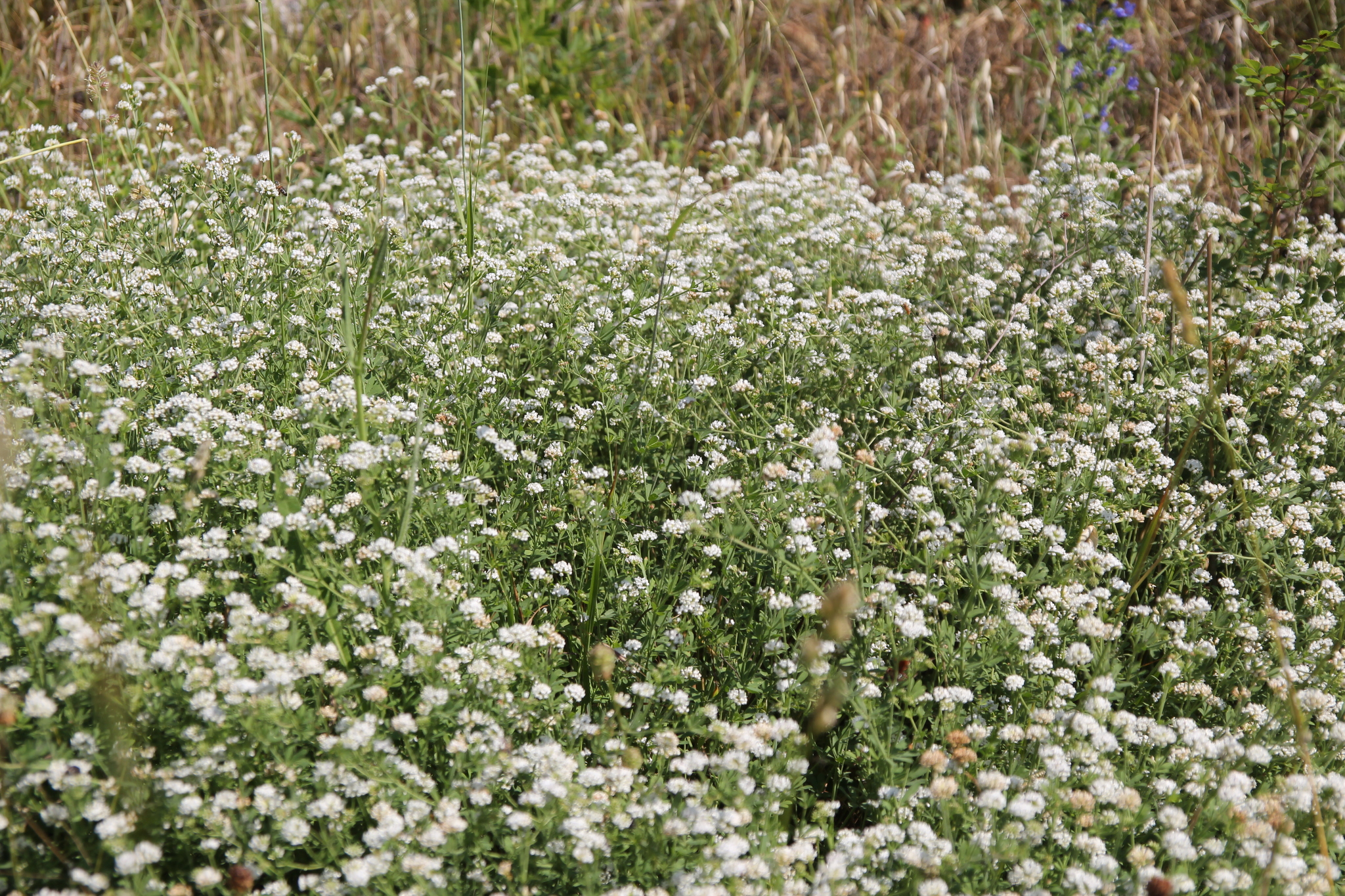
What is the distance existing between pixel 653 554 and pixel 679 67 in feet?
18.2

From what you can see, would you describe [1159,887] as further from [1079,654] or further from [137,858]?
[137,858]

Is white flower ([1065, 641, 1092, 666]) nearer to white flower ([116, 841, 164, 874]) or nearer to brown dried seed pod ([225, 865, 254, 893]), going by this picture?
brown dried seed pod ([225, 865, 254, 893])

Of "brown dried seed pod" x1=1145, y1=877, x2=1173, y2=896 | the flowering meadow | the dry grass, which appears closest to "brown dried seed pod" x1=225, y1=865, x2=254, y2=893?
the flowering meadow

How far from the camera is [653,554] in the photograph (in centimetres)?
371

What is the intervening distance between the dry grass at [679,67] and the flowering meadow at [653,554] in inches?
89.7

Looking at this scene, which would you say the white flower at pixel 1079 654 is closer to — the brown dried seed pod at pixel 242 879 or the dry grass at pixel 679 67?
the brown dried seed pod at pixel 242 879

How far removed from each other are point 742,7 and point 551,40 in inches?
83.8

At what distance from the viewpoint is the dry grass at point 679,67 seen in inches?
283

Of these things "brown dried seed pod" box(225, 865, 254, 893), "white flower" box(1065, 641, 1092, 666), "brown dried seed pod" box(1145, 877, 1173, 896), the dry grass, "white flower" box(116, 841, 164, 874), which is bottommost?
"brown dried seed pod" box(1145, 877, 1173, 896)

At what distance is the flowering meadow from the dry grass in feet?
7.48

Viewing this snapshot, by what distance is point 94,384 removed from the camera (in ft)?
9.78

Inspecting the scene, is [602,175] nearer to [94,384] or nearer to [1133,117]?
[94,384]

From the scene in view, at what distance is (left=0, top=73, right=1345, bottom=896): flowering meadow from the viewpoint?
2498mm

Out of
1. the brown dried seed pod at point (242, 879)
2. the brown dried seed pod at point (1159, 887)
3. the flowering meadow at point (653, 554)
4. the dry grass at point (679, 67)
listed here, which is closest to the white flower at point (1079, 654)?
the flowering meadow at point (653, 554)
